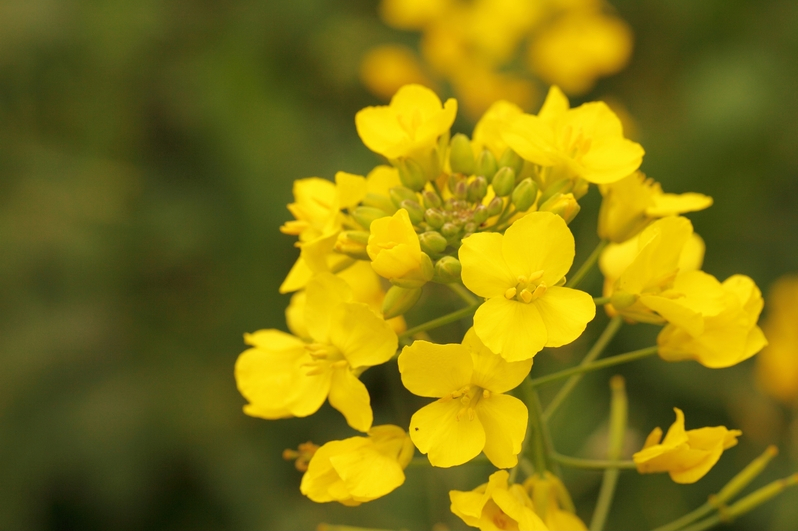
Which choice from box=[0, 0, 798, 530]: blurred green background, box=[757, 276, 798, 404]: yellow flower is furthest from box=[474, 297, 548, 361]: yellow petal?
box=[757, 276, 798, 404]: yellow flower

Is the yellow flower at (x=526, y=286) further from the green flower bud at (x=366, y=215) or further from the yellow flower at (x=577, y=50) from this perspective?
the yellow flower at (x=577, y=50)

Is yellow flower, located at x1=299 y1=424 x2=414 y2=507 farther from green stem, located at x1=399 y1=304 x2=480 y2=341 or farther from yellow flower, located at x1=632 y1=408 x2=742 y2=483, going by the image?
yellow flower, located at x1=632 y1=408 x2=742 y2=483

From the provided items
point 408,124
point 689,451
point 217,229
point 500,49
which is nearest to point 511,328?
point 689,451

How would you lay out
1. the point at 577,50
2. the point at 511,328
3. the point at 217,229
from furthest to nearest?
the point at 577,50 → the point at 217,229 → the point at 511,328

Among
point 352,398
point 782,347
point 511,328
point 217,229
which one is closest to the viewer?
point 511,328

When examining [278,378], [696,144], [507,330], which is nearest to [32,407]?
[278,378]

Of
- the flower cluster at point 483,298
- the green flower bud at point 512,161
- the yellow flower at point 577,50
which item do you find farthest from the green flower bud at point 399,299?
the yellow flower at point 577,50

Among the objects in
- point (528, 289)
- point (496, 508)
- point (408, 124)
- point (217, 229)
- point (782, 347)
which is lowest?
point (782, 347)

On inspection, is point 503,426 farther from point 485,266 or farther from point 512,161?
point 512,161
